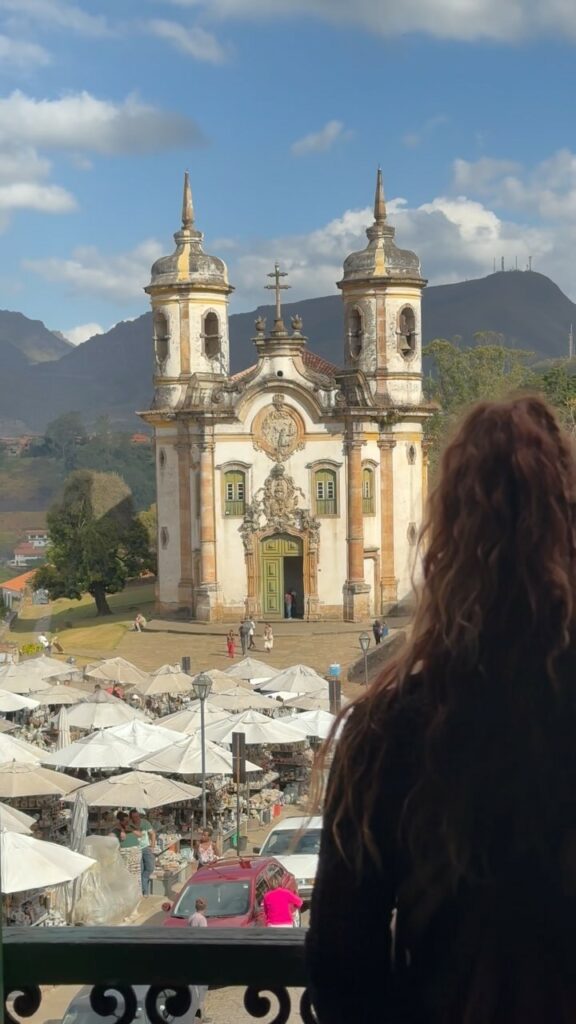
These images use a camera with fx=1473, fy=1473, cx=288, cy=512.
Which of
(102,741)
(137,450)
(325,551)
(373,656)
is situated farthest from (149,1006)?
(137,450)

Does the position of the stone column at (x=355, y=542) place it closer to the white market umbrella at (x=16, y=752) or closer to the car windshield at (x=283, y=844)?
the white market umbrella at (x=16, y=752)

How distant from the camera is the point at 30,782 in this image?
18.2 meters

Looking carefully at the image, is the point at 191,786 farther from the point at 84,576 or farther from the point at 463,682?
the point at 84,576

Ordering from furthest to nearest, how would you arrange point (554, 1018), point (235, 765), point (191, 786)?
1. point (191, 786)
2. point (235, 765)
3. point (554, 1018)

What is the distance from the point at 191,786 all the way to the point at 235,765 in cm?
212

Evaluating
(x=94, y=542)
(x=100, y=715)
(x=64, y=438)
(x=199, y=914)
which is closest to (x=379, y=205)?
(x=94, y=542)

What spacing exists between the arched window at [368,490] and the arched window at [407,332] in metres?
3.94

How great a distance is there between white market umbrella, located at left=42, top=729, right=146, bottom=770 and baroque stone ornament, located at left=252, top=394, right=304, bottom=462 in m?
22.7

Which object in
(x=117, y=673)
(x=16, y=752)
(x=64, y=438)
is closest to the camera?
(x=16, y=752)

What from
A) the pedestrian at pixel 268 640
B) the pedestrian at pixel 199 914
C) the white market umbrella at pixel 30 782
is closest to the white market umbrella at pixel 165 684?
the white market umbrella at pixel 30 782

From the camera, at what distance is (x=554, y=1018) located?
2377 millimetres

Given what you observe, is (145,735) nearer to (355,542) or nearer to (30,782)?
(30,782)

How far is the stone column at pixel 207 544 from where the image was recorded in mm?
43250

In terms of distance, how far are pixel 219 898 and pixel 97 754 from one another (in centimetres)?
886
